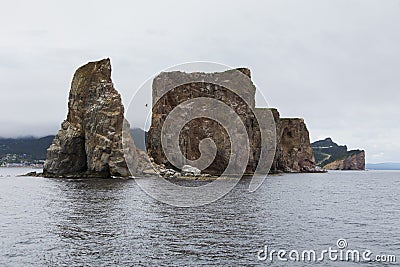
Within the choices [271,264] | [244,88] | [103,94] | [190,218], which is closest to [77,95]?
[103,94]

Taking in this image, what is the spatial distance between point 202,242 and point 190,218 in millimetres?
11204

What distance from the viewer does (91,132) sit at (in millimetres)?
110750

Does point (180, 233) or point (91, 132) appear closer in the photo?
point (180, 233)

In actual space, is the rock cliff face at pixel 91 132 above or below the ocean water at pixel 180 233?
above

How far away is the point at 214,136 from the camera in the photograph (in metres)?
154

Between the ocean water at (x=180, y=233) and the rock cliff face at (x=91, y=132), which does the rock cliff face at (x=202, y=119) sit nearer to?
the rock cliff face at (x=91, y=132)

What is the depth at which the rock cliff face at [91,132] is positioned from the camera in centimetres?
10731

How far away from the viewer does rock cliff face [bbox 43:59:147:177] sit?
107 metres

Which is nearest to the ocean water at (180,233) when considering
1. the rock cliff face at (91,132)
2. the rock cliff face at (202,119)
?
the rock cliff face at (91,132)

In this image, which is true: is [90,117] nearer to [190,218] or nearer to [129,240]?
[190,218]

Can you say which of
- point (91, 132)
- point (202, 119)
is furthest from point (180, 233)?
point (202, 119)

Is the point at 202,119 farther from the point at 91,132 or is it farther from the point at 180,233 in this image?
the point at 180,233

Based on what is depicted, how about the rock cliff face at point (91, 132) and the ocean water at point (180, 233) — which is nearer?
the ocean water at point (180, 233)

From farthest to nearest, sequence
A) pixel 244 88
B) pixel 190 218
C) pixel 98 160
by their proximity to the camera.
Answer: pixel 244 88 < pixel 98 160 < pixel 190 218
